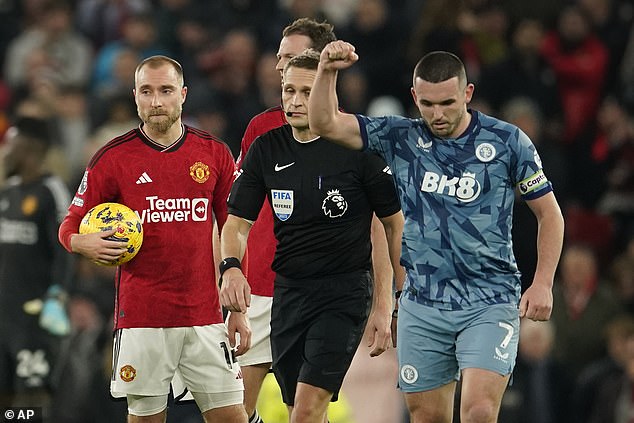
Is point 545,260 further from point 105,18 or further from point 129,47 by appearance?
point 105,18

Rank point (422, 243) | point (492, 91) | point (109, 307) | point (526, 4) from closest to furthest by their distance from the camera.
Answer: point (422, 243) < point (109, 307) < point (492, 91) < point (526, 4)

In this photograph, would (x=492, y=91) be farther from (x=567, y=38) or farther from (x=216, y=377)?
(x=216, y=377)

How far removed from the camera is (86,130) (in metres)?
14.8

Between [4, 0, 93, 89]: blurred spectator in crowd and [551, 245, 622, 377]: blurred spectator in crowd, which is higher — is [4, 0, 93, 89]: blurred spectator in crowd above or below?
above

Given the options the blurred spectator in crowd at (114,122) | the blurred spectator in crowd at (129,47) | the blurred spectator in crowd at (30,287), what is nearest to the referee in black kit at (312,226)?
the blurred spectator in crowd at (30,287)

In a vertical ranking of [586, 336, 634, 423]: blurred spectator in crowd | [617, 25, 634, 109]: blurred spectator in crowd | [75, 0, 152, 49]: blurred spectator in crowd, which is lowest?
[586, 336, 634, 423]: blurred spectator in crowd

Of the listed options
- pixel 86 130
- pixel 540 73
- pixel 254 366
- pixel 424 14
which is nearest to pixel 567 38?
pixel 540 73

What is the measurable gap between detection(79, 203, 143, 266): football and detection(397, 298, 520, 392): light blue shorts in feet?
5.05

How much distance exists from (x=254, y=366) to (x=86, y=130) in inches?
268

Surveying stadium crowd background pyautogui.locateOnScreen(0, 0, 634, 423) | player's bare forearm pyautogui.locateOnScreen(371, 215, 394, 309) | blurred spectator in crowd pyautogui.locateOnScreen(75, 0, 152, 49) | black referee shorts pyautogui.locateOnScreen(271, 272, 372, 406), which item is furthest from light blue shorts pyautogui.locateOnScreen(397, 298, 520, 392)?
blurred spectator in crowd pyautogui.locateOnScreen(75, 0, 152, 49)

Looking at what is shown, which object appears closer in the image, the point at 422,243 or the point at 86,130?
the point at 422,243

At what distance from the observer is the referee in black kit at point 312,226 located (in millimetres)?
7809

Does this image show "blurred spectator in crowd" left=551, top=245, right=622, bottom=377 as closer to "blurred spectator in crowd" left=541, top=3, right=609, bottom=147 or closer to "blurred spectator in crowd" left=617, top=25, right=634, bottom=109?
"blurred spectator in crowd" left=541, top=3, right=609, bottom=147

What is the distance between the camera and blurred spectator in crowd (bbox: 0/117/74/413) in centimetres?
1120
